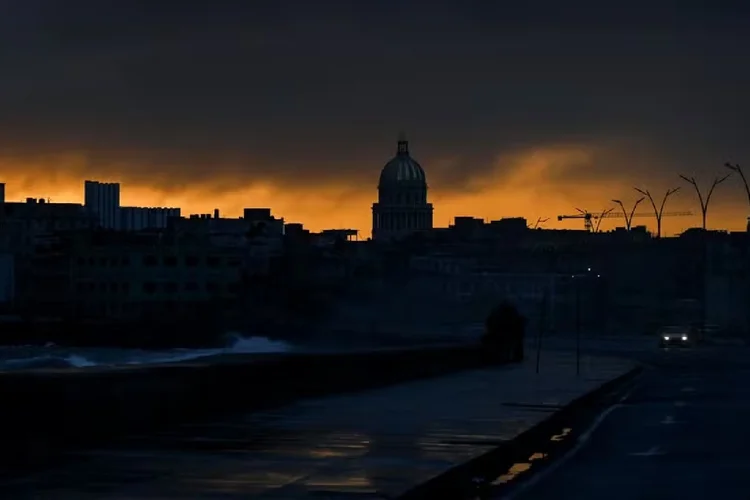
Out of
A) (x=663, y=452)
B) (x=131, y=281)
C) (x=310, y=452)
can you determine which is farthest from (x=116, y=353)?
(x=310, y=452)

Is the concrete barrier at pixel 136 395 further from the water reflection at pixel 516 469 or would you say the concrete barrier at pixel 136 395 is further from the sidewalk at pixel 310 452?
the water reflection at pixel 516 469

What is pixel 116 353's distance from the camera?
4454 inches

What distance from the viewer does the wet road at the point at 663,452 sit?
55.8 feet

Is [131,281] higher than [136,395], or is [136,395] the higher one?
[131,281]

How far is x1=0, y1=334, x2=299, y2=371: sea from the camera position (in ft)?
316

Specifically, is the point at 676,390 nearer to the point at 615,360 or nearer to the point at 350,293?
the point at 615,360

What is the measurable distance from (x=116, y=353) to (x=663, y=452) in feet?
307

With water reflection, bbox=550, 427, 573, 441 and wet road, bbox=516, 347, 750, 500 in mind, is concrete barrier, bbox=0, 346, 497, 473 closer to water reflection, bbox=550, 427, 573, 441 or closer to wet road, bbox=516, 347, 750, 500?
water reflection, bbox=550, 427, 573, 441

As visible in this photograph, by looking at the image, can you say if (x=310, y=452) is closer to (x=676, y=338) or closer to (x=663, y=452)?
(x=663, y=452)

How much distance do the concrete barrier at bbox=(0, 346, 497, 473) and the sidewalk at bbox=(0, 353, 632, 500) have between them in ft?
1.72

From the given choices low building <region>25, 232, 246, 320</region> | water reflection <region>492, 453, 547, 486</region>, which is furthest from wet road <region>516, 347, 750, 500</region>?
low building <region>25, 232, 246, 320</region>

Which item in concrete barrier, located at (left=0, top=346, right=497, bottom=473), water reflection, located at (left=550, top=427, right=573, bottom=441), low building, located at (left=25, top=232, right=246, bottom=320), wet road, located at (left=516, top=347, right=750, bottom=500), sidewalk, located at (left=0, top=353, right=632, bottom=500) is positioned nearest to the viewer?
sidewalk, located at (left=0, top=353, right=632, bottom=500)

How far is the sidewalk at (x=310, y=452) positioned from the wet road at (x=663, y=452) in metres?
1.19

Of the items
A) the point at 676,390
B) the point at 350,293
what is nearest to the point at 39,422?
the point at 676,390
